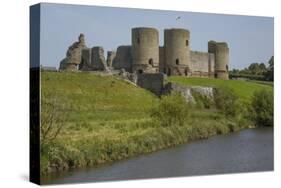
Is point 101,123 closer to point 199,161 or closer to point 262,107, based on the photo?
point 199,161

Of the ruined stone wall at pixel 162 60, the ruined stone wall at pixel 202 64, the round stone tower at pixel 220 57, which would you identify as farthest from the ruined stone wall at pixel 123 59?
the round stone tower at pixel 220 57

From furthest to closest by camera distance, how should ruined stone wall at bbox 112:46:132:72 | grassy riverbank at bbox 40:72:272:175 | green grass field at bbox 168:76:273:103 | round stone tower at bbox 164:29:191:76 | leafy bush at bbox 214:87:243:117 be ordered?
green grass field at bbox 168:76:273:103 → leafy bush at bbox 214:87:243:117 → round stone tower at bbox 164:29:191:76 → ruined stone wall at bbox 112:46:132:72 → grassy riverbank at bbox 40:72:272:175

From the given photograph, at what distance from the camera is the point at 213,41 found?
2020 cm

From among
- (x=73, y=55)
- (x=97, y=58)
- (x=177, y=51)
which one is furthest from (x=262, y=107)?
(x=73, y=55)

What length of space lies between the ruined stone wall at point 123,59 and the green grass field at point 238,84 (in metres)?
1.59

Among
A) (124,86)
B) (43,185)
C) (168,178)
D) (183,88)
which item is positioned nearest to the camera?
(43,185)

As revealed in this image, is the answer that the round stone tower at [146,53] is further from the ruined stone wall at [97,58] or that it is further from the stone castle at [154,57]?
the ruined stone wall at [97,58]

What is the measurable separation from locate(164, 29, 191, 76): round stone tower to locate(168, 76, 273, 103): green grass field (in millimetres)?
378

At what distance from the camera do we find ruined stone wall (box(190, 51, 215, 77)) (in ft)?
71.3

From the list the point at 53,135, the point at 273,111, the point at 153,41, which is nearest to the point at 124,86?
the point at 153,41

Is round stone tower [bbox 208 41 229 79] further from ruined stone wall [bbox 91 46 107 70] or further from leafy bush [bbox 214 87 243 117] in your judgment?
ruined stone wall [bbox 91 46 107 70]

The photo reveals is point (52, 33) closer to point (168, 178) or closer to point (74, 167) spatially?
point (74, 167)

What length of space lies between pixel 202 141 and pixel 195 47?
9.62ft

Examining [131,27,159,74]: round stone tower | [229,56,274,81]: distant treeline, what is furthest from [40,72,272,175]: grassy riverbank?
[229,56,274,81]: distant treeline
